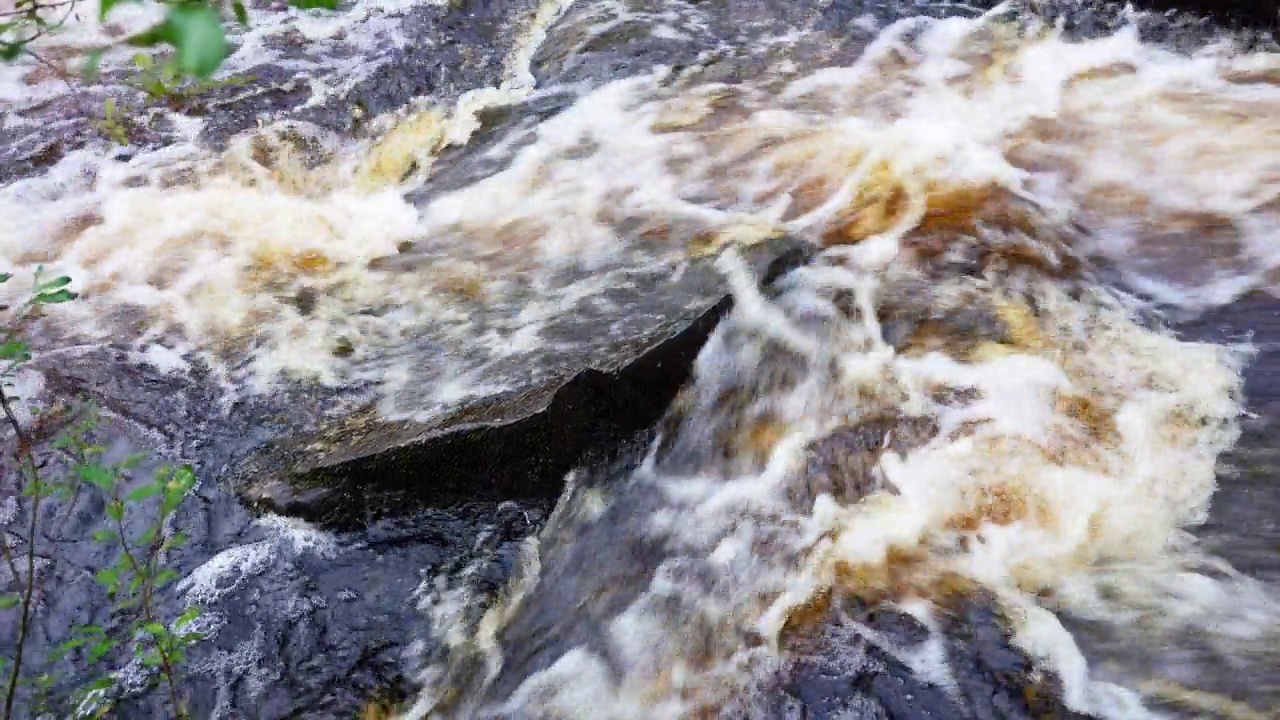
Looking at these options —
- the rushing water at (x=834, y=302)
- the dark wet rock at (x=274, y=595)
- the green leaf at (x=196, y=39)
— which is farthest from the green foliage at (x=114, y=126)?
the green leaf at (x=196, y=39)

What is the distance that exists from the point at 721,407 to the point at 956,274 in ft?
4.50

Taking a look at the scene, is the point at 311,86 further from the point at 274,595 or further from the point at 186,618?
the point at 186,618

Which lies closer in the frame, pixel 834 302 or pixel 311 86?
pixel 834 302

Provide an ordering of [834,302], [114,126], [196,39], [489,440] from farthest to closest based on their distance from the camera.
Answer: [114,126]
[834,302]
[489,440]
[196,39]

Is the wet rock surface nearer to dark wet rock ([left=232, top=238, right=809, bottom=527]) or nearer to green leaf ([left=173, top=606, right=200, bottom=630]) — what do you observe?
dark wet rock ([left=232, top=238, right=809, bottom=527])

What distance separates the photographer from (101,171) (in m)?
5.82

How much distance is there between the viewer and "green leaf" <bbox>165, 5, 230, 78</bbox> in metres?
0.87

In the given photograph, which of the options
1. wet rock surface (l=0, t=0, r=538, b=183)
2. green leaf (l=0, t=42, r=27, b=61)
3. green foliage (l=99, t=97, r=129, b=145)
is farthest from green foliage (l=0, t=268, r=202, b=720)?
wet rock surface (l=0, t=0, r=538, b=183)

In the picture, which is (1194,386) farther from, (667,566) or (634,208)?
(634,208)

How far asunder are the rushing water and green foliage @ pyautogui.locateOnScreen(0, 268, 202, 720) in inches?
31.5

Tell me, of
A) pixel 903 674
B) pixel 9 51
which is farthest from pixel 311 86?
pixel 903 674

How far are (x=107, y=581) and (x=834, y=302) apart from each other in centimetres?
295

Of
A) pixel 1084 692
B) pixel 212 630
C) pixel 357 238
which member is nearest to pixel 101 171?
pixel 357 238

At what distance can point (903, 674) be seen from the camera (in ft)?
8.42
